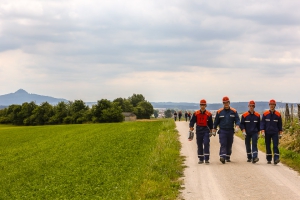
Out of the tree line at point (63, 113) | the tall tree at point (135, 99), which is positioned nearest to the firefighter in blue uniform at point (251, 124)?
the tree line at point (63, 113)

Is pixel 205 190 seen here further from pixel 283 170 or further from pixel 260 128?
pixel 260 128

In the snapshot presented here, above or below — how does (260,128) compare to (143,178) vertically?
above

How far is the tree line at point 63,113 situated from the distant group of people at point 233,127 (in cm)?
8270

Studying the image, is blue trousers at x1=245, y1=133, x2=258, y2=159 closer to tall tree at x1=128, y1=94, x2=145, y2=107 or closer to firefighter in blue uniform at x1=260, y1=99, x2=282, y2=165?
firefighter in blue uniform at x1=260, y1=99, x2=282, y2=165

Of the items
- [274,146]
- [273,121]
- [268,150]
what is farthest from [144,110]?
[274,146]

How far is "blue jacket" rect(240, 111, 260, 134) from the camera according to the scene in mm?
16031

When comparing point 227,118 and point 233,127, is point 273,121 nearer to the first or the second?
point 233,127

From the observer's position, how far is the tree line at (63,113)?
99.2 m

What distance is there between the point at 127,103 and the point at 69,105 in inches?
1994

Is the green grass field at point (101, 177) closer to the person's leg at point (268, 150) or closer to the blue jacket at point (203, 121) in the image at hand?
the blue jacket at point (203, 121)

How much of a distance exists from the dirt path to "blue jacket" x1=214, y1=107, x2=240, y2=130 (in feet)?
5.12

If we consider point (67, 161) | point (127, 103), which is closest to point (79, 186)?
point (67, 161)

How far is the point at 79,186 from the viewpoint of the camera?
14484 millimetres

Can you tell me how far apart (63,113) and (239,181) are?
9892 cm
